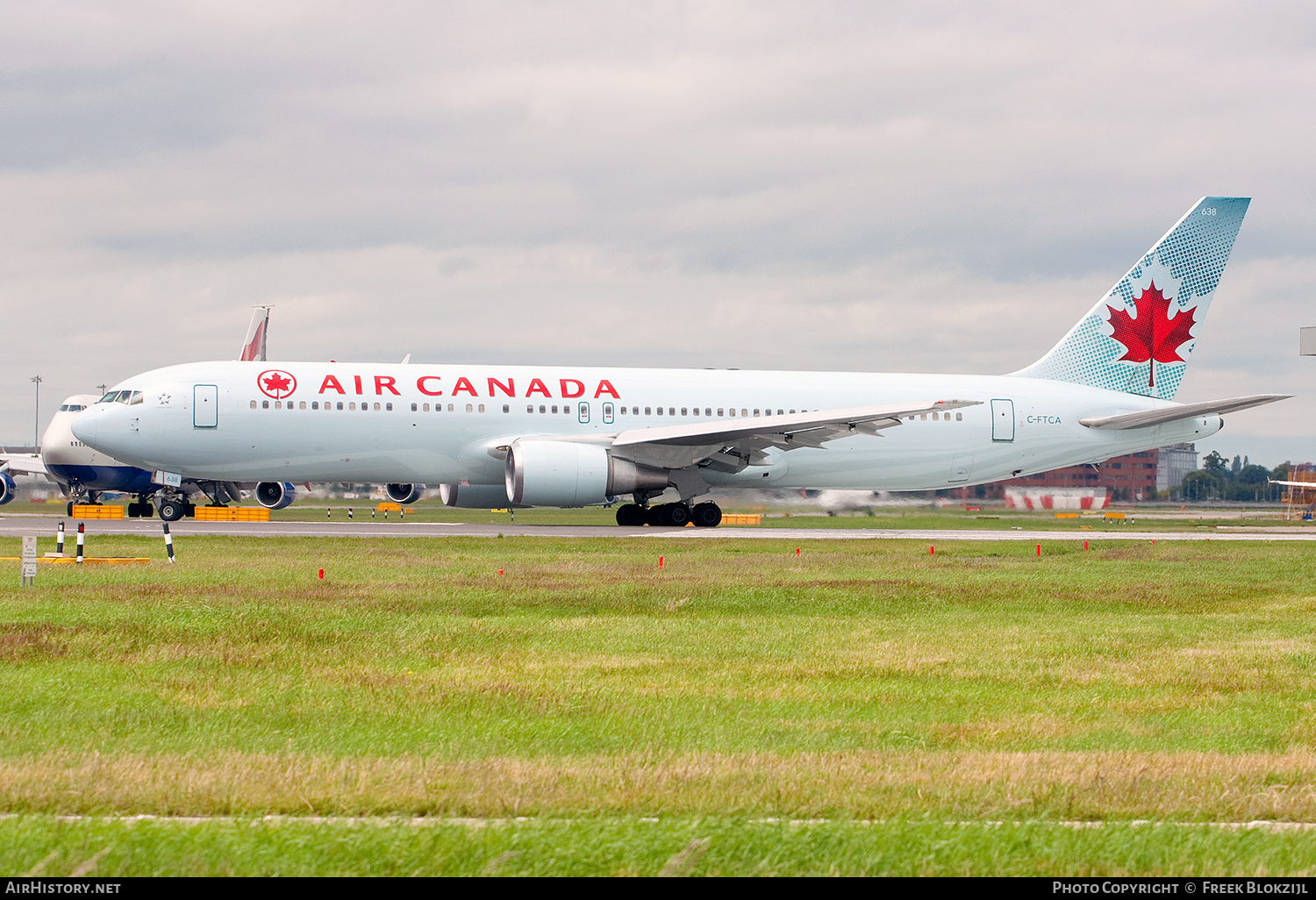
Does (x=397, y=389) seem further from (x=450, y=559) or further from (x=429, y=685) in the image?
(x=429, y=685)

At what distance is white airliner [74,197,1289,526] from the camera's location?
1241 inches

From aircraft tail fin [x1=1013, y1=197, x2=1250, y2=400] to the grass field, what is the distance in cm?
2251

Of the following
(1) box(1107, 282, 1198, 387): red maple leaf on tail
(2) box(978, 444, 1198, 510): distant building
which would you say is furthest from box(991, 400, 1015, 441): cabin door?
(1) box(1107, 282, 1198, 387): red maple leaf on tail

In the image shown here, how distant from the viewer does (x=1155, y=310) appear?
38.1 metres

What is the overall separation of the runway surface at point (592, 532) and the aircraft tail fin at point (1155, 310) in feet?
16.1

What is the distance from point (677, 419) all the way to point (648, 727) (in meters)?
26.3

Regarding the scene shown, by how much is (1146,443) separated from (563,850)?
1404 inches

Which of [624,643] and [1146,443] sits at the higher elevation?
[1146,443]

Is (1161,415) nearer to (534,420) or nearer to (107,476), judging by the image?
(534,420)

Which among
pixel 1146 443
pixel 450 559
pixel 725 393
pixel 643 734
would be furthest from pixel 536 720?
pixel 1146 443

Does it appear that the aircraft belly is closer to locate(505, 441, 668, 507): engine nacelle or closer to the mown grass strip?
locate(505, 441, 668, 507): engine nacelle

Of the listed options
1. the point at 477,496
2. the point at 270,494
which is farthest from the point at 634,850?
the point at 270,494

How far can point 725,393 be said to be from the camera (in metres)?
34.9

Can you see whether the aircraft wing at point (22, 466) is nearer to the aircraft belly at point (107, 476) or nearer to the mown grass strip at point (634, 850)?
the aircraft belly at point (107, 476)
